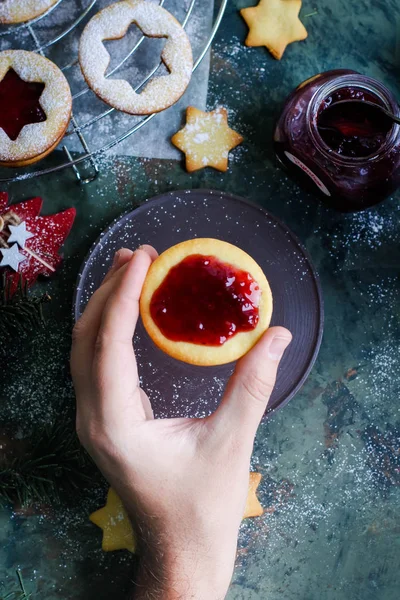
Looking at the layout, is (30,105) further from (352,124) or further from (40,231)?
(352,124)

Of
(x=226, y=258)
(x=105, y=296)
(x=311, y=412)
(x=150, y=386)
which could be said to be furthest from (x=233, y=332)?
(x=311, y=412)

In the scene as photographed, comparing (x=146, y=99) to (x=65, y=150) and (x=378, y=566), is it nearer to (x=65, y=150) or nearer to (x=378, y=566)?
(x=65, y=150)

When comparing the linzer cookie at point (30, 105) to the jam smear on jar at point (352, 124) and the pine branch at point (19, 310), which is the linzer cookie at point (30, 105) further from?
the jam smear on jar at point (352, 124)

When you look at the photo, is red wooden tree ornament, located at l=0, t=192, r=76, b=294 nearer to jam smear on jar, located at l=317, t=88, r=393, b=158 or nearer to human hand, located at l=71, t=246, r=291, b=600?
human hand, located at l=71, t=246, r=291, b=600

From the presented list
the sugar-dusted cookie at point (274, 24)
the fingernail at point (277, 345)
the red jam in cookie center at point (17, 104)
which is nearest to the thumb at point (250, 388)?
the fingernail at point (277, 345)

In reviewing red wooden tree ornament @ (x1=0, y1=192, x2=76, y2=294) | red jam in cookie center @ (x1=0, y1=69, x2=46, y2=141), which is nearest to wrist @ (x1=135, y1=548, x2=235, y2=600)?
red wooden tree ornament @ (x1=0, y1=192, x2=76, y2=294)

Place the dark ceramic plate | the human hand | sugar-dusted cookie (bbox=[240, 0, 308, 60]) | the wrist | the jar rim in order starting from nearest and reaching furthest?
the human hand → the wrist → the jar rim → the dark ceramic plate → sugar-dusted cookie (bbox=[240, 0, 308, 60])
